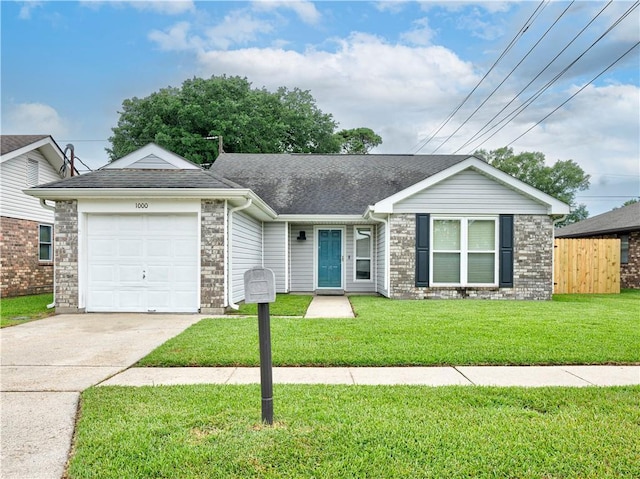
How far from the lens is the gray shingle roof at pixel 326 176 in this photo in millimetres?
14836

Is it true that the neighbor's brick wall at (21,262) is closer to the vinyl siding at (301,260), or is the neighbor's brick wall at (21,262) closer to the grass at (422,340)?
the vinyl siding at (301,260)

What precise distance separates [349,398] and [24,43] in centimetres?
1466

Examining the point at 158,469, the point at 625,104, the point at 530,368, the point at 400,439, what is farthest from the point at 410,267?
the point at 625,104

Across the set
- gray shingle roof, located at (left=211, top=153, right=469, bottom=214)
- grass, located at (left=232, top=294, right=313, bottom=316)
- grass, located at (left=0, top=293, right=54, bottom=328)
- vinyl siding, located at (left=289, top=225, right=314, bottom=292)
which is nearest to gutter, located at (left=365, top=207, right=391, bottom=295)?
gray shingle roof, located at (left=211, top=153, right=469, bottom=214)

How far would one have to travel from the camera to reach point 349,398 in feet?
13.1

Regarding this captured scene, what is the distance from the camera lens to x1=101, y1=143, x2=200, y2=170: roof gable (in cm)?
1069

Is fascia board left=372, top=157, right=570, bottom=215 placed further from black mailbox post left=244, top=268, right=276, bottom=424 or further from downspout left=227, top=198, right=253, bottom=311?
black mailbox post left=244, top=268, right=276, bottom=424

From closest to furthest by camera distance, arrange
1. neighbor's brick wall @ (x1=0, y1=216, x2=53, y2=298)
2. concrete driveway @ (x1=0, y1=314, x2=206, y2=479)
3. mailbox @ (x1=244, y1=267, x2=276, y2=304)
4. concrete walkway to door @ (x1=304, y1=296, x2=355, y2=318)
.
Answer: concrete driveway @ (x1=0, y1=314, x2=206, y2=479)
mailbox @ (x1=244, y1=267, x2=276, y2=304)
concrete walkway to door @ (x1=304, y1=296, x2=355, y2=318)
neighbor's brick wall @ (x1=0, y1=216, x2=53, y2=298)

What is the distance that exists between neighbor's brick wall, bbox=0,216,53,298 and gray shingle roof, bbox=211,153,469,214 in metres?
6.67

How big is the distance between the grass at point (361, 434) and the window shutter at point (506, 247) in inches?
325

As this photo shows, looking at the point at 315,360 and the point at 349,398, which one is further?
the point at 315,360

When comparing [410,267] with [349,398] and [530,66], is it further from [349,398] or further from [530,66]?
[349,398]

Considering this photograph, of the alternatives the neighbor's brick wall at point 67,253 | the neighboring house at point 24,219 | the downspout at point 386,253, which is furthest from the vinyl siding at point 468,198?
the neighboring house at point 24,219

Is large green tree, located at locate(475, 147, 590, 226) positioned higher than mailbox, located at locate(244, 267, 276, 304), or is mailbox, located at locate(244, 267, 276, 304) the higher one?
large green tree, located at locate(475, 147, 590, 226)
